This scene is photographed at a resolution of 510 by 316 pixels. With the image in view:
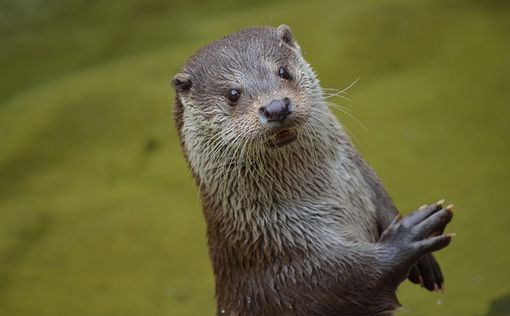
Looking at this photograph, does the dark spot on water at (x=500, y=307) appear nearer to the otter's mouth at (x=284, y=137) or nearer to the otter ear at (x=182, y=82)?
the otter's mouth at (x=284, y=137)

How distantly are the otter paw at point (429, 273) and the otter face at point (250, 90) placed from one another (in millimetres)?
813

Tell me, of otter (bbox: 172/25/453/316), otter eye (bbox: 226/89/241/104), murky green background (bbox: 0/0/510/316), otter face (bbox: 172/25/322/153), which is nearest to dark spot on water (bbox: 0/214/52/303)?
murky green background (bbox: 0/0/510/316)

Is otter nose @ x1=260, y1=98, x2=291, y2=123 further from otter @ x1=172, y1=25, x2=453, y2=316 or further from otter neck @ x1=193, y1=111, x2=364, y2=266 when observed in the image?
otter neck @ x1=193, y1=111, x2=364, y2=266

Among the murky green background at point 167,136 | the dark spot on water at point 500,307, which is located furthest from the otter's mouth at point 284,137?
the murky green background at point 167,136

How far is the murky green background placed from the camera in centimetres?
504

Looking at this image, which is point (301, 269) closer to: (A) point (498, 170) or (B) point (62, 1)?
(A) point (498, 170)

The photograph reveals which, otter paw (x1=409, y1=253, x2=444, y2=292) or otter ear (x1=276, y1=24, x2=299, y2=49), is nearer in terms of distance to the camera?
otter ear (x1=276, y1=24, x2=299, y2=49)

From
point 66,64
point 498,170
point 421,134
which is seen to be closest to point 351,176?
point 498,170

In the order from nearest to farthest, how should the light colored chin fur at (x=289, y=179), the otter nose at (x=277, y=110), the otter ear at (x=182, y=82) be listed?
1. the otter nose at (x=277, y=110)
2. the light colored chin fur at (x=289, y=179)
3. the otter ear at (x=182, y=82)

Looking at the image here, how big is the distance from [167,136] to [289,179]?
270cm

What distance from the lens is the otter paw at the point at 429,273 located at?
3873 millimetres

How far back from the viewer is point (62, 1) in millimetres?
7801

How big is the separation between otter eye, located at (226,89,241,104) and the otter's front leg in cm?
76

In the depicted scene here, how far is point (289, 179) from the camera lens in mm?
3623
